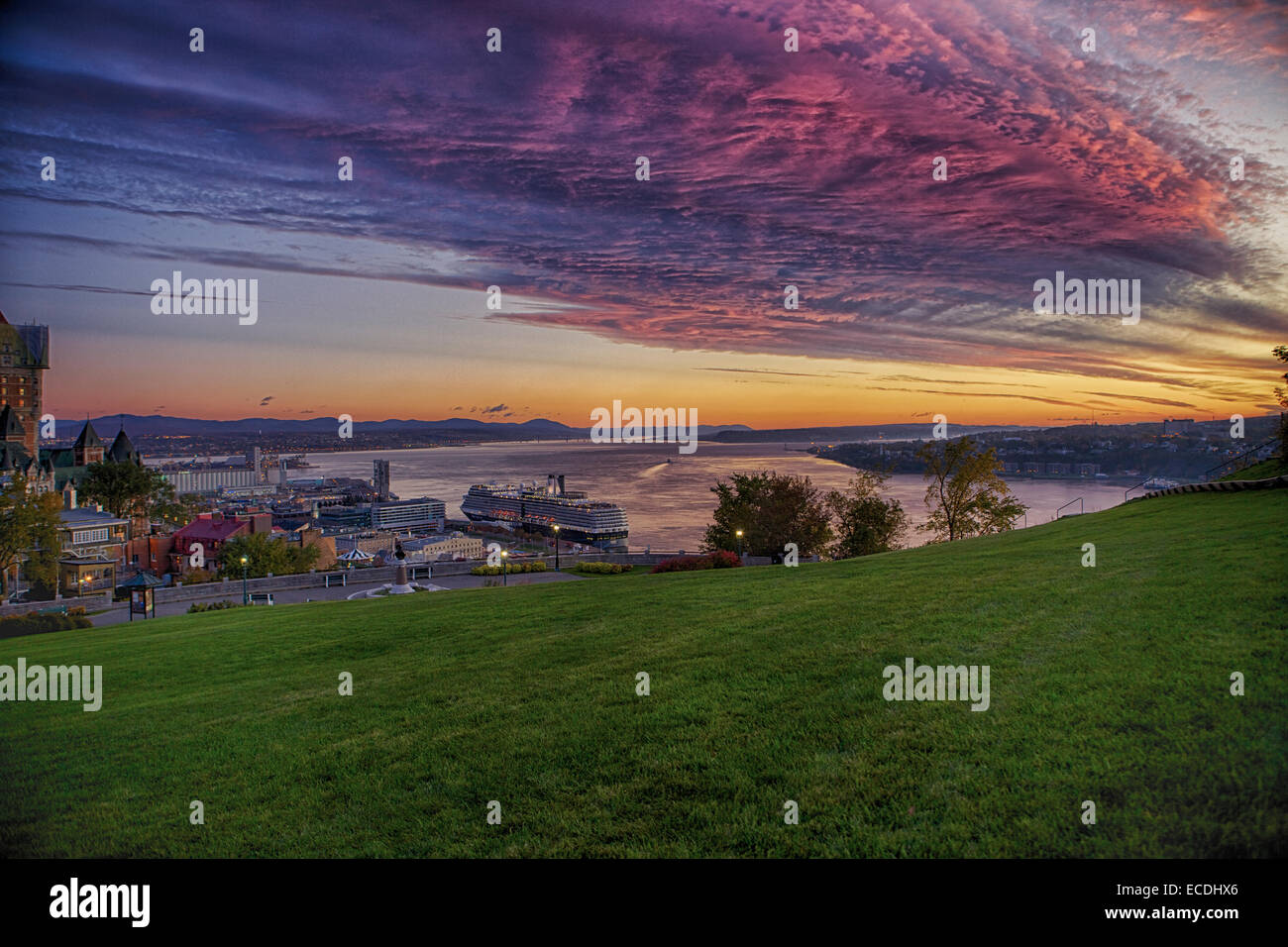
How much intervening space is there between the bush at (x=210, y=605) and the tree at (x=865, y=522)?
21156 millimetres

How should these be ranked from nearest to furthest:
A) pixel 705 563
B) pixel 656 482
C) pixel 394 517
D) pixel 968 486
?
pixel 705 563
pixel 968 486
pixel 394 517
pixel 656 482

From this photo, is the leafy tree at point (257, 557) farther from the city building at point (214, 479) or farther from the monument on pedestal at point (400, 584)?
the city building at point (214, 479)

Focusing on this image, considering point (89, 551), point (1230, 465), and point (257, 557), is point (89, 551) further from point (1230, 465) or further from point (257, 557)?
point (1230, 465)

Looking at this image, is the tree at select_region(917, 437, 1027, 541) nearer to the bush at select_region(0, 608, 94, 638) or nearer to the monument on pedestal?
the monument on pedestal

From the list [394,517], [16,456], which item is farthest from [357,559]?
[394,517]

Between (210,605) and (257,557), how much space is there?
47.0ft

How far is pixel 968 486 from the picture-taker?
24.9 metres

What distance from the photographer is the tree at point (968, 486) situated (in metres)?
24.1

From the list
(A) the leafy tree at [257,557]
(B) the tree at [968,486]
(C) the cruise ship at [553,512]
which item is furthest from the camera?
(C) the cruise ship at [553,512]

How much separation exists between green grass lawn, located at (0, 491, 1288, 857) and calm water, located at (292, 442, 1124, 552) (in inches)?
1185

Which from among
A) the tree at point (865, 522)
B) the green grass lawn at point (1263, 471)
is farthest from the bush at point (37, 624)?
the green grass lawn at point (1263, 471)

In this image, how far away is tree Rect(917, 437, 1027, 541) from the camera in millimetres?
24125

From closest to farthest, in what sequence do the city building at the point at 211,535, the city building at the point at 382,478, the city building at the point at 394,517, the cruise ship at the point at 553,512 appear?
the city building at the point at 211,535
the cruise ship at the point at 553,512
the city building at the point at 394,517
the city building at the point at 382,478

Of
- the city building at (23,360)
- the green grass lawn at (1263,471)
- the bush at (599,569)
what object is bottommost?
the bush at (599,569)
